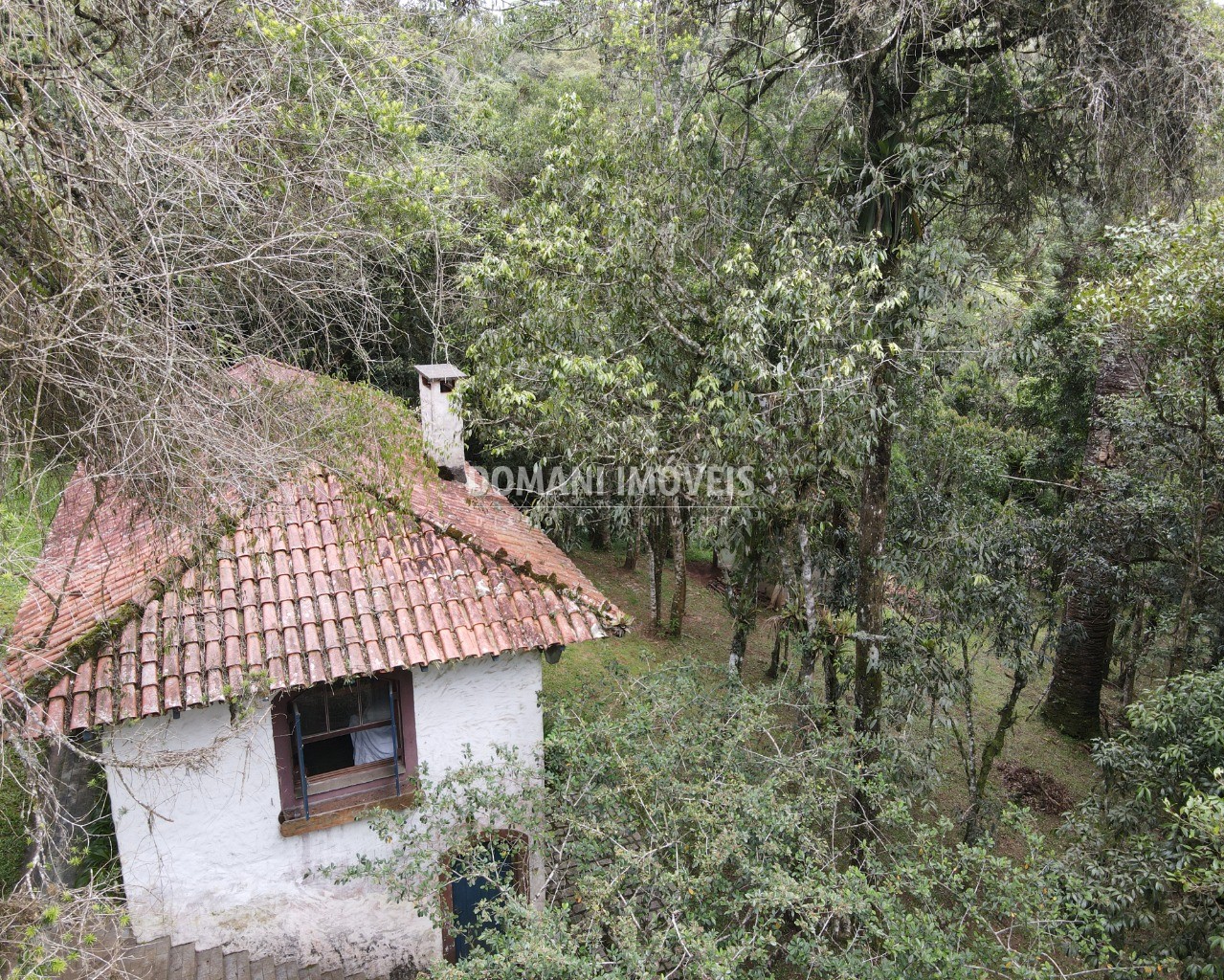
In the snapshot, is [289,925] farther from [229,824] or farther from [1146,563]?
[1146,563]

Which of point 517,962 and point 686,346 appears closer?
point 517,962

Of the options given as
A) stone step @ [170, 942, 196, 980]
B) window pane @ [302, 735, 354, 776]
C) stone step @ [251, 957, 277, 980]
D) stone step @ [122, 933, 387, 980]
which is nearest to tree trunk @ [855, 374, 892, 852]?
window pane @ [302, 735, 354, 776]

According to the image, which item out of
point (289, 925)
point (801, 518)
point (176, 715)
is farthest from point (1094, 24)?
point (289, 925)

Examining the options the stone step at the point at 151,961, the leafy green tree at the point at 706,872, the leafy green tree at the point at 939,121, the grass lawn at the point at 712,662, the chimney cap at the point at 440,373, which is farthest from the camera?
the grass lawn at the point at 712,662

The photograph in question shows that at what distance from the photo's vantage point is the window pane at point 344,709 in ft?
22.2

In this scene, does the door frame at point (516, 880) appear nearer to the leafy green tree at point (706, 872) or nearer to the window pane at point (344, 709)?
the leafy green tree at point (706, 872)

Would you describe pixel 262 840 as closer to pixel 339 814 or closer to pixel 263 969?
pixel 339 814

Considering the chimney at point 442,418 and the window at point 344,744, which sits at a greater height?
the chimney at point 442,418

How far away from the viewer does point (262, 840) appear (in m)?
6.40

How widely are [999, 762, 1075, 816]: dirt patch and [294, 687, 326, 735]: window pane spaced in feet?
31.9

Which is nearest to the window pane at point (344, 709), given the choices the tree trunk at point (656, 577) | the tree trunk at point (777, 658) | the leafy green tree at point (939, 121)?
Result: the leafy green tree at point (939, 121)

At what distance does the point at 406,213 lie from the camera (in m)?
8.41

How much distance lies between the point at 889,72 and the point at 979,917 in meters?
7.62

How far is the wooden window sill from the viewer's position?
6.41 meters
